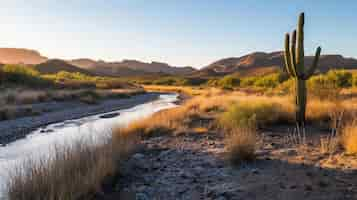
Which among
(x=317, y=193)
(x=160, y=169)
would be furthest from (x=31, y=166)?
(x=317, y=193)

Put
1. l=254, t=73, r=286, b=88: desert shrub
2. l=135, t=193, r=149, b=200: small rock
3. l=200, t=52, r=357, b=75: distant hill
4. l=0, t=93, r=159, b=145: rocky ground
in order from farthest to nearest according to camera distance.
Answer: l=200, t=52, r=357, b=75: distant hill
l=254, t=73, r=286, b=88: desert shrub
l=0, t=93, r=159, b=145: rocky ground
l=135, t=193, r=149, b=200: small rock

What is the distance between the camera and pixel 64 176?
511 cm

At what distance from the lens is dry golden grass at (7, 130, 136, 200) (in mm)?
4578

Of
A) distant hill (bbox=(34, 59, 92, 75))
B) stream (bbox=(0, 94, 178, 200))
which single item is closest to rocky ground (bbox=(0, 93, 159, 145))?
stream (bbox=(0, 94, 178, 200))

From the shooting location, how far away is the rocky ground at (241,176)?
4742 mm

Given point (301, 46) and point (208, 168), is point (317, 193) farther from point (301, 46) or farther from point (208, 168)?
point (301, 46)

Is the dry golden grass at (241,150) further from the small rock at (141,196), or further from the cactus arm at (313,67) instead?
the cactus arm at (313,67)

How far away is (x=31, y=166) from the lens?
525cm

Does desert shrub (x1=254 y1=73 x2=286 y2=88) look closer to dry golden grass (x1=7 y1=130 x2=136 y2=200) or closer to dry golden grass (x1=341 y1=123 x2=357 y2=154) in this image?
dry golden grass (x1=341 y1=123 x2=357 y2=154)

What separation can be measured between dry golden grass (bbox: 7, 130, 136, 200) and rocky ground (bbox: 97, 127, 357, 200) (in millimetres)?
388

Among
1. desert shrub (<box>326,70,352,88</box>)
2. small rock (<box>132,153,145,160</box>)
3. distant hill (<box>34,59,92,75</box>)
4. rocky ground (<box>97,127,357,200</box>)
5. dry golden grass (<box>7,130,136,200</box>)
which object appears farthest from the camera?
distant hill (<box>34,59,92,75</box>)

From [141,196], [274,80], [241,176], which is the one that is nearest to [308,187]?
[241,176]

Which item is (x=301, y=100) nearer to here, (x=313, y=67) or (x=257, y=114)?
(x=313, y=67)

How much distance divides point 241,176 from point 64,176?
3.23 m
